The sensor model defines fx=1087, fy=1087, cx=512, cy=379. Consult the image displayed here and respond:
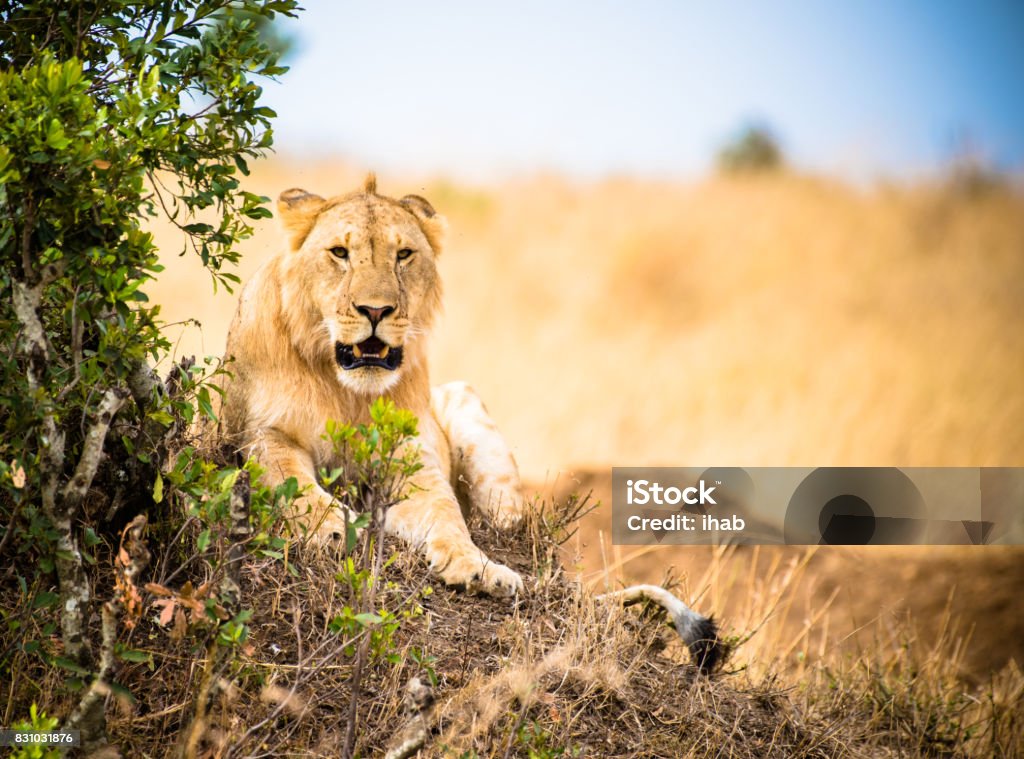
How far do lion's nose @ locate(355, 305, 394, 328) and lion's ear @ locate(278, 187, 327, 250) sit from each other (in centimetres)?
59

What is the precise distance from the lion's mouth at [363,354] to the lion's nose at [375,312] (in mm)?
90

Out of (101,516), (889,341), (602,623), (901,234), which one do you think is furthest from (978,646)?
(901,234)

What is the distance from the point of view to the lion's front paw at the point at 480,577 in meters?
4.34

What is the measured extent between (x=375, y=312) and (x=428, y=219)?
0.74 m

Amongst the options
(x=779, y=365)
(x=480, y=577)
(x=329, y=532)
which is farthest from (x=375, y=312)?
(x=779, y=365)

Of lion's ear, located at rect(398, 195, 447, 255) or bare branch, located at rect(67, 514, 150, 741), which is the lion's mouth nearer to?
lion's ear, located at rect(398, 195, 447, 255)

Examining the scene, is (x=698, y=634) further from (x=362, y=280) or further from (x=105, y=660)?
(x=105, y=660)

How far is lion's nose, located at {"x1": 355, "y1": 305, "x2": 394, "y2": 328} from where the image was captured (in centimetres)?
458

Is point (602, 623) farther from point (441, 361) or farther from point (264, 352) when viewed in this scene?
point (441, 361)

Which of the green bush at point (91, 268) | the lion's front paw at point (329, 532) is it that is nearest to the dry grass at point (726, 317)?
the lion's front paw at point (329, 532)

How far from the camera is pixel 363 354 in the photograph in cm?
471

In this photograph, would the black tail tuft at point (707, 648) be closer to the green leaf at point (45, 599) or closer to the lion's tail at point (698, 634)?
the lion's tail at point (698, 634)

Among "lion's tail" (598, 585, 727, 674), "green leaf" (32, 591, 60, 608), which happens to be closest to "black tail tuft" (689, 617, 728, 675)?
"lion's tail" (598, 585, 727, 674)

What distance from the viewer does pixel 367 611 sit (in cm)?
331
